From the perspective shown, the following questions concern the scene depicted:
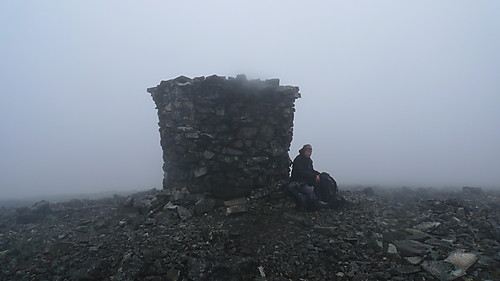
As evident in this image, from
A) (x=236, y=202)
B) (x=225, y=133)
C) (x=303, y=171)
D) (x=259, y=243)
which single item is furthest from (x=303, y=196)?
(x=225, y=133)

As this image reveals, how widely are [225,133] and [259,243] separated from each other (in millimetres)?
4316

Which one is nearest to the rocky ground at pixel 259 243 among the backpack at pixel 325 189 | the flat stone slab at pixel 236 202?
the flat stone slab at pixel 236 202

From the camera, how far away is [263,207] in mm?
9898

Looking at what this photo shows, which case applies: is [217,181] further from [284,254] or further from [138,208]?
[284,254]

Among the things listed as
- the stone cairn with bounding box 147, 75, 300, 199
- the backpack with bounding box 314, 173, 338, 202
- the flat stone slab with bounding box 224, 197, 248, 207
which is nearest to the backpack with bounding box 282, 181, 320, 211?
the backpack with bounding box 314, 173, 338, 202

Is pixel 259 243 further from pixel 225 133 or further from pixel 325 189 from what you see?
pixel 225 133

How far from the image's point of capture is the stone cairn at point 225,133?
10.6 metres

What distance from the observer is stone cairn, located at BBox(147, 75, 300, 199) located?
10594mm

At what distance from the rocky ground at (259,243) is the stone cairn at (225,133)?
2.21 ft

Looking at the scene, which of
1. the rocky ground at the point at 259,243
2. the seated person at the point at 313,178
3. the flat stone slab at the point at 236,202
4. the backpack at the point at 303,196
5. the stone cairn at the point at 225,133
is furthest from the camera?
the stone cairn at the point at 225,133

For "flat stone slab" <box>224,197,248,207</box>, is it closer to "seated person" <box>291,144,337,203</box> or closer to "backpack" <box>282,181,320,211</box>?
"backpack" <box>282,181,320,211</box>

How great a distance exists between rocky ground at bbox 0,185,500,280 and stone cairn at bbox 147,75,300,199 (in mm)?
672

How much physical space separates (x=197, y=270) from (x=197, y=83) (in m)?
6.49

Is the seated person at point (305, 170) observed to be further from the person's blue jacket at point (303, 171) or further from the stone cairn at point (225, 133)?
the stone cairn at point (225, 133)
